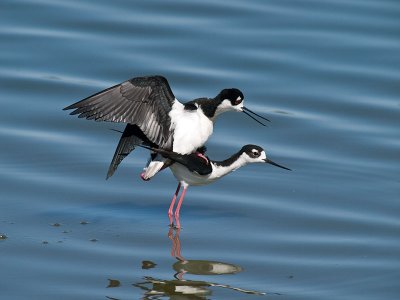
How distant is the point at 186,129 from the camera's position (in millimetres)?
10883

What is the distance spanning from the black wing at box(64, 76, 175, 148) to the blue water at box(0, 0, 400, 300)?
0.86 m

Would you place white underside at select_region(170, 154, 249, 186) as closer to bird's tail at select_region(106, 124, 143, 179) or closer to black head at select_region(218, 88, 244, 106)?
bird's tail at select_region(106, 124, 143, 179)

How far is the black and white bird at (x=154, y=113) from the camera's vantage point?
10.5 meters

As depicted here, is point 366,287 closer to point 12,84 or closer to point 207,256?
point 207,256

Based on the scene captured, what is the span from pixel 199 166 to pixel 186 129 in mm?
369

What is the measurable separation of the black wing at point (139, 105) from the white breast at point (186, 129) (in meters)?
0.08

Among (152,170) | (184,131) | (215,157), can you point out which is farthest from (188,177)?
(215,157)

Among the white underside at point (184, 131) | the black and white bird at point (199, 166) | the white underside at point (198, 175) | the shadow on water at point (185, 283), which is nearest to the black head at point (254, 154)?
the black and white bird at point (199, 166)

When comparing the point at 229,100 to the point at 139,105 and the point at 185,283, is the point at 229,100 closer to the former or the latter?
the point at 139,105

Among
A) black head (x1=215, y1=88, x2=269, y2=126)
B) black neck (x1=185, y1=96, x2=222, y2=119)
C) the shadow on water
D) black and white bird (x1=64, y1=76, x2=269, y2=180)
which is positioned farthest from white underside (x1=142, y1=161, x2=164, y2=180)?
the shadow on water

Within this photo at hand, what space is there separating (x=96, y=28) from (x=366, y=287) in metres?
7.87

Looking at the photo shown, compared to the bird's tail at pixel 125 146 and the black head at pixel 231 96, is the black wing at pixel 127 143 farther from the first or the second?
the black head at pixel 231 96

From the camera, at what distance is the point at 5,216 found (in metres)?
10.5

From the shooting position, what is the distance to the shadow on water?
355 inches
